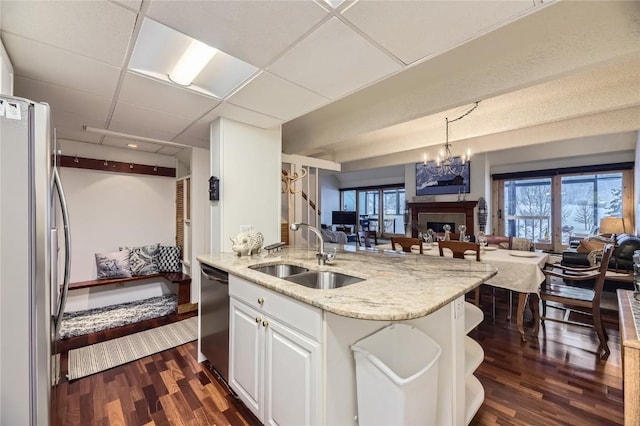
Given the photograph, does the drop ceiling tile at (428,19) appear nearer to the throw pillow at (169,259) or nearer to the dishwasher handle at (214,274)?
the dishwasher handle at (214,274)

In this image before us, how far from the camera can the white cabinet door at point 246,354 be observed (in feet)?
5.09

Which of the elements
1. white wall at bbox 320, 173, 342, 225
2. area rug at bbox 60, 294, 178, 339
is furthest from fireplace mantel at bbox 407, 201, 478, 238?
area rug at bbox 60, 294, 178, 339

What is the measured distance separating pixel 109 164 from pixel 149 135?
1.12m

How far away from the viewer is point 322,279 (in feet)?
6.12

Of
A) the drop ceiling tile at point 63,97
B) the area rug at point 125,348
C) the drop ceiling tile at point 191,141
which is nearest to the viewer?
the drop ceiling tile at point 63,97

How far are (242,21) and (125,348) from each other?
2974mm

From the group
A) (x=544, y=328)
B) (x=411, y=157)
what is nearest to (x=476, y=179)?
(x=411, y=157)

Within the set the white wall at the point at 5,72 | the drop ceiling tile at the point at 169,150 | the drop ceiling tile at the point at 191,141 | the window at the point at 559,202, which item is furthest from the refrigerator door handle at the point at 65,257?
the window at the point at 559,202

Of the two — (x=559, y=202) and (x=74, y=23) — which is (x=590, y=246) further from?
(x=74, y=23)

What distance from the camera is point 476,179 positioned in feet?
21.3

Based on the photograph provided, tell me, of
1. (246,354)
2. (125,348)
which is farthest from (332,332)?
(125,348)

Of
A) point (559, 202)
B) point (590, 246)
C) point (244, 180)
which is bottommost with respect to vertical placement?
point (590, 246)

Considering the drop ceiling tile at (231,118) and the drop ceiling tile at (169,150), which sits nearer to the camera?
the drop ceiling tile at (231,118)

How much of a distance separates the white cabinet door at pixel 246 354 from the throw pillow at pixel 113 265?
2776 mm
